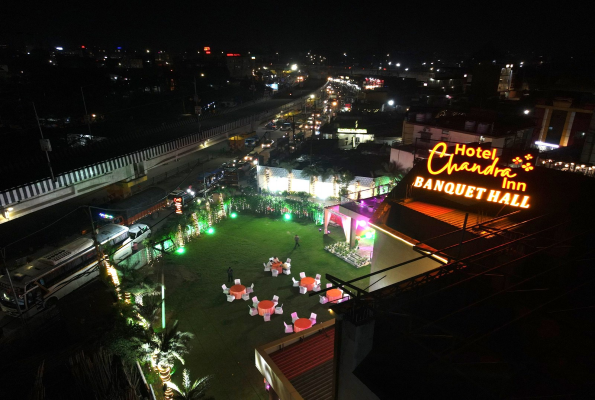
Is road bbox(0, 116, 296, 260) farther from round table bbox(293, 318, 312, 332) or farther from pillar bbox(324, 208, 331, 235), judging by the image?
pillar bbox(324, 208, 331, 235)

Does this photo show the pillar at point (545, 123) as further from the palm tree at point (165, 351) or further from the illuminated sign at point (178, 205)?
the palm tree at point (165, 351)

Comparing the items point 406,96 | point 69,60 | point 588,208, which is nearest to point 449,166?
point 588,208

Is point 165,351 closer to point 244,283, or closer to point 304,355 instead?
point 304,355

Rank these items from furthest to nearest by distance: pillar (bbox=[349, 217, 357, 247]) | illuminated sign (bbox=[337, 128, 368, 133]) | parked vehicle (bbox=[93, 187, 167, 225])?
1. illuminated sign (bbox=[337, 128, 368, 133])
2. parked vehicle (bbox=[93, 187, 167, 225])
3. pillar (bbox=[349, 217, 357, 247])

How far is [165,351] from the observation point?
10.6 meters

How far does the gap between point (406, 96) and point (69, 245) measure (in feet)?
156

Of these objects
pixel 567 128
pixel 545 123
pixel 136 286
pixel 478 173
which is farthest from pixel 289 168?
pixel 567 128

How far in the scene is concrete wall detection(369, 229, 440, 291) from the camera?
10250mm

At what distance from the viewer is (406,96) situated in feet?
167

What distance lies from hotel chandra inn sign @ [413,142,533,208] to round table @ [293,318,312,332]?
650cm

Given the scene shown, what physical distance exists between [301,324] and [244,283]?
4374mm

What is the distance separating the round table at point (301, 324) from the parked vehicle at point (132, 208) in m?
13.7

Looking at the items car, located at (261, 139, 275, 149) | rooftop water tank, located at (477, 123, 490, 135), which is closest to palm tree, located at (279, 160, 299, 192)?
rooftop water tank, located at (477, 123, 490, 135)

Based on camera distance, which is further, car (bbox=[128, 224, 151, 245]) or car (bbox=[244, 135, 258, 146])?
car (bbox=[244, 135, 258, 146])
